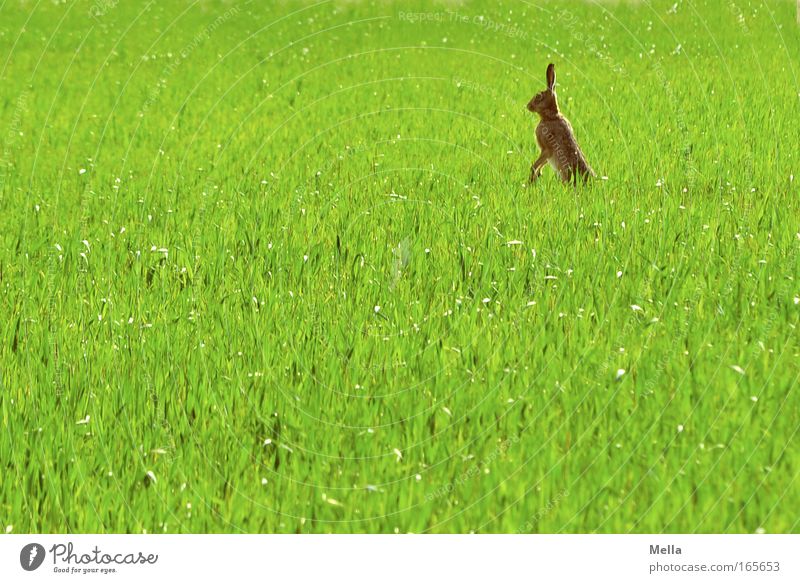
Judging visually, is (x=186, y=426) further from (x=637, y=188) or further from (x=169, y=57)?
(x=169, y=57)

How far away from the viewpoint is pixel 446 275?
695cm

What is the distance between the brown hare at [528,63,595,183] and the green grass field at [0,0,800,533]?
0.21 metres

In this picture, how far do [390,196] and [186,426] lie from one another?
4322 millimetres

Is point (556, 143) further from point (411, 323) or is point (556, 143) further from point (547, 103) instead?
point (411, 323)

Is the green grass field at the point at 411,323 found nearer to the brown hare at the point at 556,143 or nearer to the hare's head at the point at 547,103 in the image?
the brown hare at the point at 556,143

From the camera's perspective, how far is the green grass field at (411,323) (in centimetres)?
453

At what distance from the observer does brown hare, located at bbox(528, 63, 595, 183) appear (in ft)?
28.9

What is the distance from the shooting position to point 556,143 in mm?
8828
